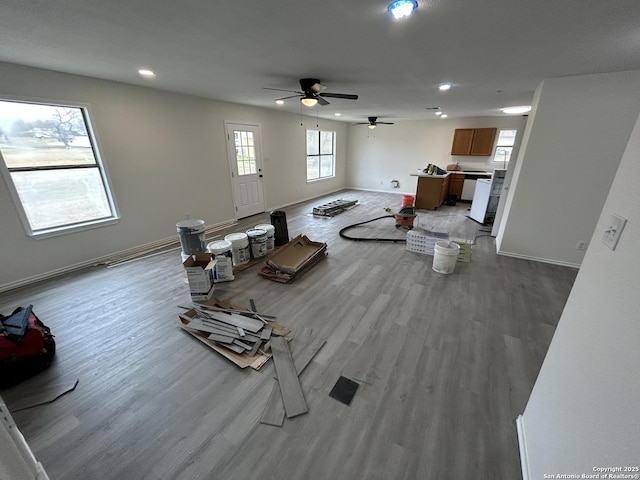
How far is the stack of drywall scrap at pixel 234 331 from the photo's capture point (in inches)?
81.0

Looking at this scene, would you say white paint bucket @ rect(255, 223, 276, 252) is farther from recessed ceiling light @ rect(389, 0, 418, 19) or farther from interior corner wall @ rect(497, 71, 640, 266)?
interior corner wall @ rect(497, 71, 640, 266)

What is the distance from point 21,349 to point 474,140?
31.0 feet

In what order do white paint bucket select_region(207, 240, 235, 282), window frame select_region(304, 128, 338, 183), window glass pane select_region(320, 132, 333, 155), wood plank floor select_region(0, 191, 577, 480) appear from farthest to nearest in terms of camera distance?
1. window glass pane select_region(320, 132, 333, 155)
2. window frame select_region(304, 128, 338, 183)
3. white paint bucket select_region(207, 240, 235, 282)
4. wood plank floor select_region(0, 191, 577, 480)

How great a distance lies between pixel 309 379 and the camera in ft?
6.08

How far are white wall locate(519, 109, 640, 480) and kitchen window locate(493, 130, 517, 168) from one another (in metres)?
7.71

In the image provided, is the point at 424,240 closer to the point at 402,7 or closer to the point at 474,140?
the point at 402,7

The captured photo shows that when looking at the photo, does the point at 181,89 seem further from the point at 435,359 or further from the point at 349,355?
the point at 435,359

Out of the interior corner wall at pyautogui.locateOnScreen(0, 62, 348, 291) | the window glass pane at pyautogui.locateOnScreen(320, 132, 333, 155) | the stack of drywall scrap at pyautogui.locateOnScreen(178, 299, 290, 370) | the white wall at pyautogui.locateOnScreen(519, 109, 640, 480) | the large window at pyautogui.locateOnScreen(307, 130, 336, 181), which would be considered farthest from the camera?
the window glass pane at pyautogui.locateOnScreen(320, 132, 333, 155)

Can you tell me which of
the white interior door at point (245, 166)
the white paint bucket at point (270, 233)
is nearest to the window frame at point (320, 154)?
the white interior door at point (245, 166)

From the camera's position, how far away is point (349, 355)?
2.06m

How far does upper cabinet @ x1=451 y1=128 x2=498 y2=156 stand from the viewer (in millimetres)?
7219

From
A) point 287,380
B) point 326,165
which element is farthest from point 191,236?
point 326,165

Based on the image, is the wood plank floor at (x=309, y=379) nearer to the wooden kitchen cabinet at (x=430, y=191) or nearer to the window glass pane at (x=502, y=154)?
the wooden kitchen cabinet at (x=430, y=191)

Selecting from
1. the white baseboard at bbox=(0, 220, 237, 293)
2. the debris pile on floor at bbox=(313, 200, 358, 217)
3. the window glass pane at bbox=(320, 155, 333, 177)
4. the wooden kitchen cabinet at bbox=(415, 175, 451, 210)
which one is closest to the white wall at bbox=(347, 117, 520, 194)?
the window glass pane at bbox=(320, 155, 333, 177)
